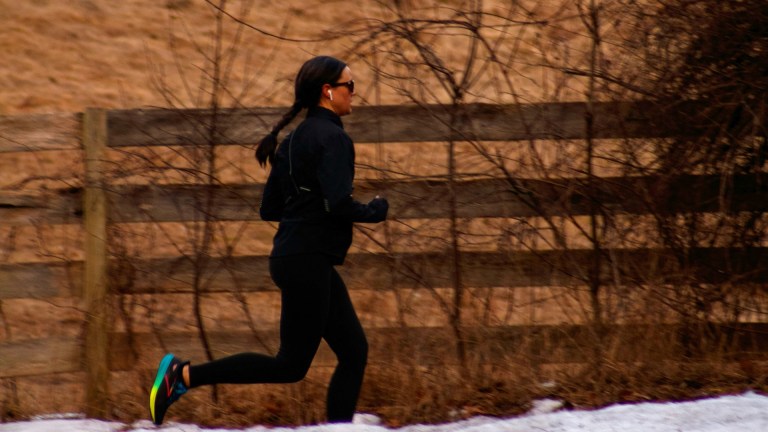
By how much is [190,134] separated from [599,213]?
7.10 ft

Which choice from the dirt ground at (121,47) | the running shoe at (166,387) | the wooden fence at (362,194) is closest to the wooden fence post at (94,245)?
the wooden fence at (362,194)

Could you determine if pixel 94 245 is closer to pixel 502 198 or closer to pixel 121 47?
pixel 502 198

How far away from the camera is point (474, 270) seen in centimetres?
557

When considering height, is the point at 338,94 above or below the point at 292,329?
above

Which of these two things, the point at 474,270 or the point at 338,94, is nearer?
the point at 338,94

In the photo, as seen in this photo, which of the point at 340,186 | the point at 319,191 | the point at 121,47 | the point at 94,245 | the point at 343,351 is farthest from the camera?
the point at 121,47

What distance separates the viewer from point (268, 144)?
456cm

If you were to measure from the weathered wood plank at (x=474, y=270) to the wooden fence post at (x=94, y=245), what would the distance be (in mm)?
100

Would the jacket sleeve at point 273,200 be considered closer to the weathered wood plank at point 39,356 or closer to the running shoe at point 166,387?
the running shoe at point 166,387

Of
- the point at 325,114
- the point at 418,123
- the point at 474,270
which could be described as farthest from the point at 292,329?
the point at 418,123

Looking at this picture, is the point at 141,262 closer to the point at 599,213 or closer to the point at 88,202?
the point at 88,202

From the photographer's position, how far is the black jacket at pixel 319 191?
4.21 meters

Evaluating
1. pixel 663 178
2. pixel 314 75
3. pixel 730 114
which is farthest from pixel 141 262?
pixel 730 114

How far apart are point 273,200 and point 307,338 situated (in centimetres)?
62
